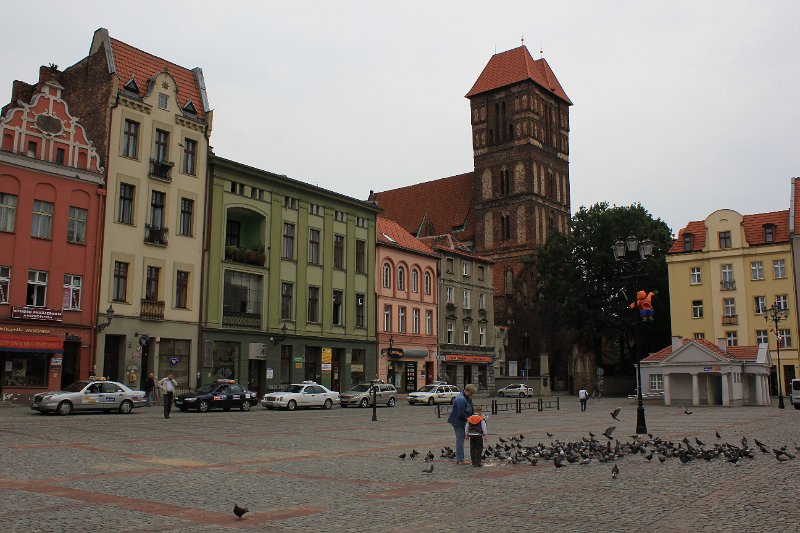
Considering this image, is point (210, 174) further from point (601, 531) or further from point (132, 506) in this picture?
point (601, 531)

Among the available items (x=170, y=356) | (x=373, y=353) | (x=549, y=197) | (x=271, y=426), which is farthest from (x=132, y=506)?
(x=549, y=197)

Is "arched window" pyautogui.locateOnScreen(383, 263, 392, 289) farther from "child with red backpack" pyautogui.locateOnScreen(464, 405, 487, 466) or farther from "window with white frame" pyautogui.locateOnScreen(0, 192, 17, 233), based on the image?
"child with red backpack" pyautogui.locateOnScreen(464, 405, 487, 466)

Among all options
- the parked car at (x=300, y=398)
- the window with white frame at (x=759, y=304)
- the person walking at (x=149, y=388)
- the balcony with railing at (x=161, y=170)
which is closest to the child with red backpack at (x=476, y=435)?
the parked car at (x=300, y=398)

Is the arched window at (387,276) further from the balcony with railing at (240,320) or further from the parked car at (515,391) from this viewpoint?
the parked car at (515,391)

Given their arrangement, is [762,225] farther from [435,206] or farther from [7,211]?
[7,211]

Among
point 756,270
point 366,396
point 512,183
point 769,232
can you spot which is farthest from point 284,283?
point 512,183

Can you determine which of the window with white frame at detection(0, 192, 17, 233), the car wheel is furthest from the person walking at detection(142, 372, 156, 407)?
the window with white frame at detection(0, 192, 17, 233)

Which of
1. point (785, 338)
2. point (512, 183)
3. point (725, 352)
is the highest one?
point (512, 183)

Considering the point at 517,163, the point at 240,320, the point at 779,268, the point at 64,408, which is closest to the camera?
the point at 64,408

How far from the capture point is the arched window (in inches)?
2240

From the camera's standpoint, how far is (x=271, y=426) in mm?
26219

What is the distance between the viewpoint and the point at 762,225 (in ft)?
205

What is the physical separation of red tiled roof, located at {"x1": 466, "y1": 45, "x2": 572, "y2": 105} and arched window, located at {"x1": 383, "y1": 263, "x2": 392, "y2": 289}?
4752cm

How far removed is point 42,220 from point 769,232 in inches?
2114
